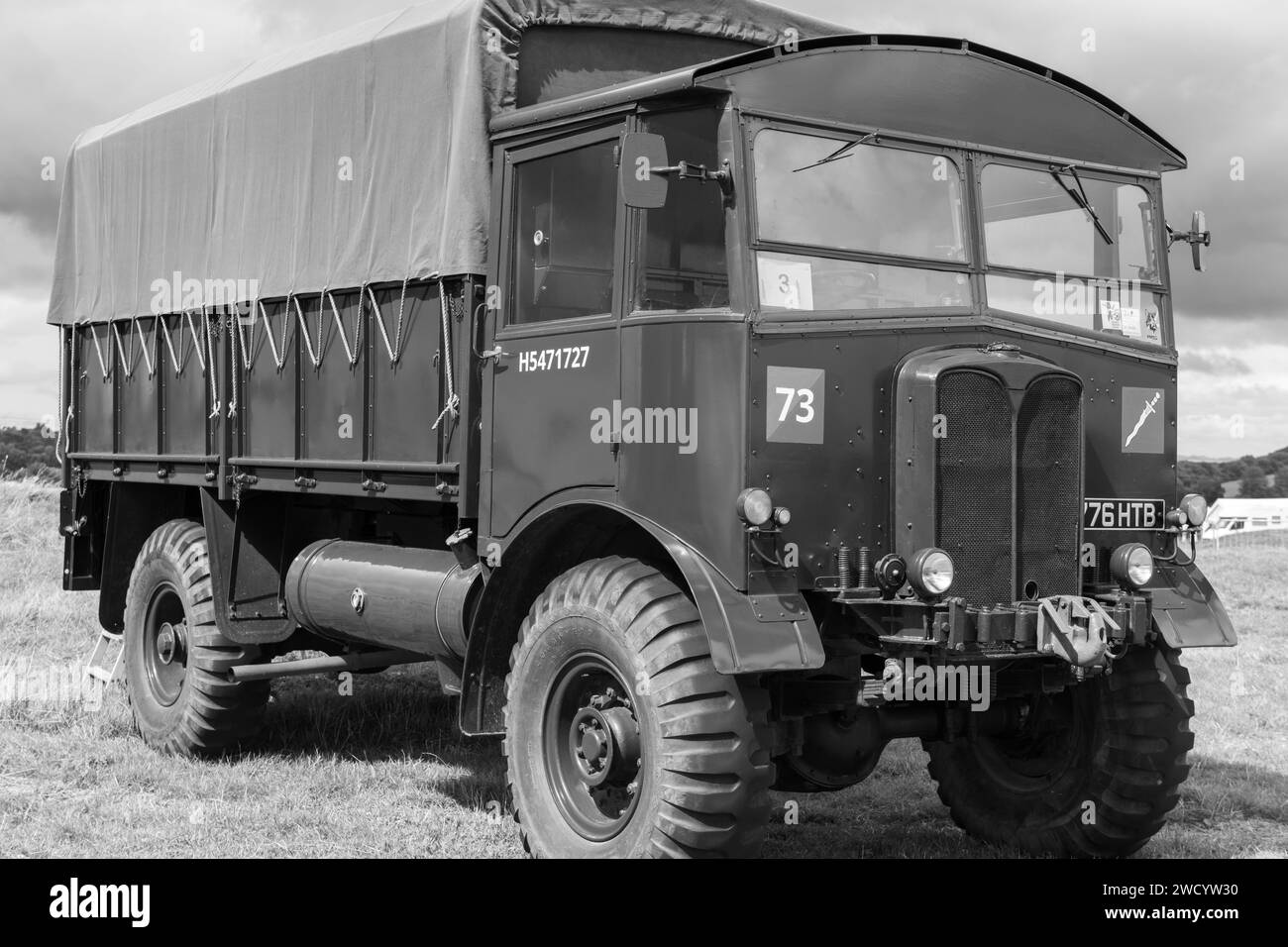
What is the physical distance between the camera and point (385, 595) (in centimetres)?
800

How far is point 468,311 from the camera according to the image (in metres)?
7.21

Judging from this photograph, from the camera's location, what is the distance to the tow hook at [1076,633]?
5809mm

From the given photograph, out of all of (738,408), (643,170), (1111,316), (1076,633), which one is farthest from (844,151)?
(1076,633)

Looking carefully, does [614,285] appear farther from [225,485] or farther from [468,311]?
[225,485]

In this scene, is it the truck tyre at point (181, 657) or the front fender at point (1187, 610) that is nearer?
the front fender at point (1187, 610)

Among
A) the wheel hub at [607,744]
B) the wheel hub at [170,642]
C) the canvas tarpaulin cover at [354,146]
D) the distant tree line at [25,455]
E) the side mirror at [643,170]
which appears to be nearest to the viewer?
the side mirror at [643,170]

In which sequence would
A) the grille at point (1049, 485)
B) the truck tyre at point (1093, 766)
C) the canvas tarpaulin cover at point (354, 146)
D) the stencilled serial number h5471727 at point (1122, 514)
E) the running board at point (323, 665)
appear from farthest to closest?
the running board at point (323, 665), the canvas tarpaulin cover at point (354, 146), the truck tyre at point (1093, 766), the stencilled serial number h5471727 at point (1122, 514), the grille at point (1049, 485)

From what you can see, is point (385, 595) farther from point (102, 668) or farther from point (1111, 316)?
point (102, 668)

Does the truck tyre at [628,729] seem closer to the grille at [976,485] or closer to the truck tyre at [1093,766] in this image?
the grille at [976,485]

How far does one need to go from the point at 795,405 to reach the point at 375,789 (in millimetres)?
3931

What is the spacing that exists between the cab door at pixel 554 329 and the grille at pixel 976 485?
136 cm

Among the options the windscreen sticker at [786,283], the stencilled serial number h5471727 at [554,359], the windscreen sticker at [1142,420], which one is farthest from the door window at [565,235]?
the windscreen sticker at [1142,420]

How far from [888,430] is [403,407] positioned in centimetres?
277
